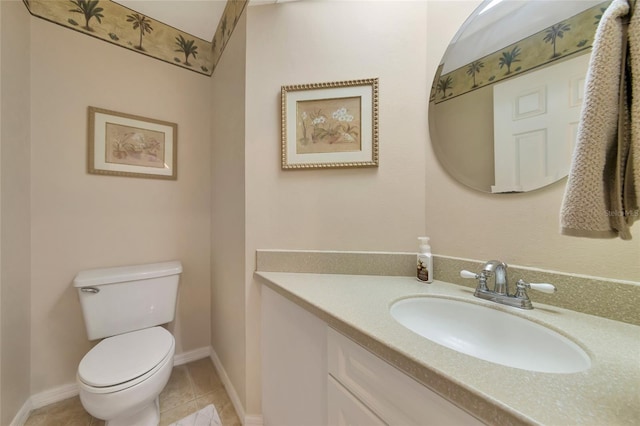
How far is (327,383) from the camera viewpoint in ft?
2.25

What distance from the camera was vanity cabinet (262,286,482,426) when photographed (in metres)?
0.45

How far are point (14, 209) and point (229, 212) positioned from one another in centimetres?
96

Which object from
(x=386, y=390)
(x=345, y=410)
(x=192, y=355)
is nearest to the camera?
(x=386, y=390)

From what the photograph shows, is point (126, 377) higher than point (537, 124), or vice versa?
point (537, 124)

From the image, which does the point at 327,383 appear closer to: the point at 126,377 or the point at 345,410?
the point at 345,410

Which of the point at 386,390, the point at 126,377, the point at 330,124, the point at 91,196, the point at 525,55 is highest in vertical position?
the point at 525,55

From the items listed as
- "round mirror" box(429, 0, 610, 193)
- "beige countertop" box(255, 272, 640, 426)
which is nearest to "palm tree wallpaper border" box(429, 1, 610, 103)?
"round mirror" box(429, 0, 610, 193)

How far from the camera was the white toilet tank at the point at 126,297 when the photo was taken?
3.84ft

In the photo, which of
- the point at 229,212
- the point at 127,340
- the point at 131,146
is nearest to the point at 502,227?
the point at 229,212

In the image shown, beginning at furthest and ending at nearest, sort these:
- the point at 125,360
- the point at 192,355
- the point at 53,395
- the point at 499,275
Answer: the point at 192,355, the point at 53,395, the point at 125,360, the point at 499,275

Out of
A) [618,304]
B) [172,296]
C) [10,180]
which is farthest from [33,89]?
[618,304]

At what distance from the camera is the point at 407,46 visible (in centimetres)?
97

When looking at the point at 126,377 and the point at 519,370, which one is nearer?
the point at 519,370

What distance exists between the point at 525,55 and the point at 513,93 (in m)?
0.12
